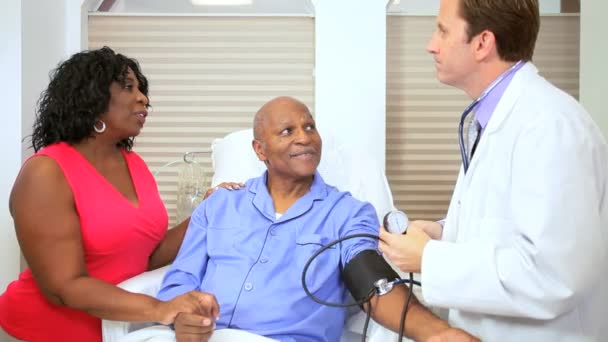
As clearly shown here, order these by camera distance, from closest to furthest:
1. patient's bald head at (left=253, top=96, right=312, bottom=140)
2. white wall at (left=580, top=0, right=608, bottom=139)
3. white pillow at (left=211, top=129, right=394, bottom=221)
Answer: patient's bald head at (left=253, top=96, right=312, bottom=140), white pillow at (left=211, top=129, right=394, bottom=221), white wall at (left=580, top=0, right=608, bottom=139)

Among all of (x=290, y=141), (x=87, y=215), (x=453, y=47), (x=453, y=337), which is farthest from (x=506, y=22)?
(x=87, y=215)

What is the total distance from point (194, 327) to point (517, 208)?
0.79 m

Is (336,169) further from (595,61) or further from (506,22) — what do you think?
(595,61)

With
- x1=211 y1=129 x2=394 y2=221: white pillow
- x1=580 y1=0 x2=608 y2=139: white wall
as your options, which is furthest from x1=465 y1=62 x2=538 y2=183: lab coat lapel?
x1=580 y1=0 x2=608 y2=139: white wall

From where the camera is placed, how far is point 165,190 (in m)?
3.39

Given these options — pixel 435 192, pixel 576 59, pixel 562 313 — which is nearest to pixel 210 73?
pixel 435 192

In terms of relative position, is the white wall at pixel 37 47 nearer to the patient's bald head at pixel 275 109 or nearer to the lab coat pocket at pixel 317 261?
the patient's bald head at pixel 275 109

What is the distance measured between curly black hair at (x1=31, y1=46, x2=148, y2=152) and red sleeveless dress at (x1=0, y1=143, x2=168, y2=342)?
6cm

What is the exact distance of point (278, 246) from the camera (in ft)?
5.88

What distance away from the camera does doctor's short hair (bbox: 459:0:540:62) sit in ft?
4.17

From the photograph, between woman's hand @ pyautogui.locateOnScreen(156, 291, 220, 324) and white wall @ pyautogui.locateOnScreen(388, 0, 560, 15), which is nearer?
woman's hand @ pyautogui.locateOnScreen(156, 291, 220, 324)

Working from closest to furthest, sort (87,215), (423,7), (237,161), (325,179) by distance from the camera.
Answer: (87,215), (325,179), (237,161), (423,7)

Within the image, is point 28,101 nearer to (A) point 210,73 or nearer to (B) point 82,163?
(A) point 210,73

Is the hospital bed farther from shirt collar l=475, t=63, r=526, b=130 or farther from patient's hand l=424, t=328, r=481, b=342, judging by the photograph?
shirt collar l=475, t=63, r=526, b=130
